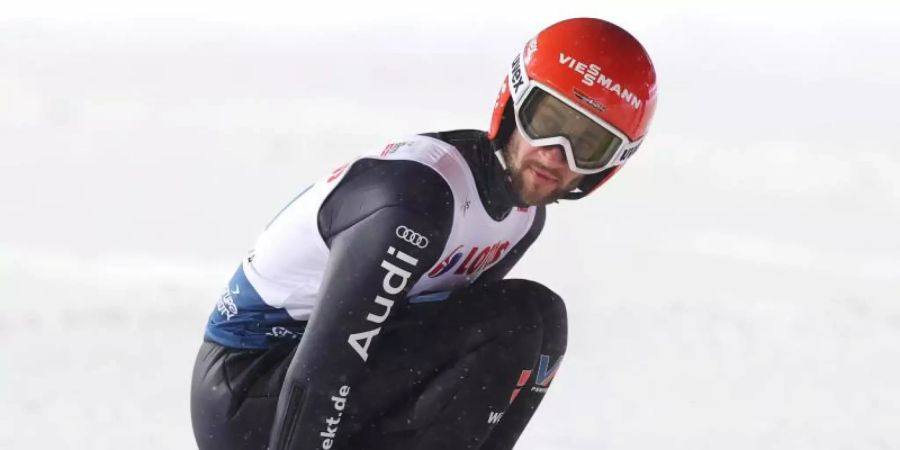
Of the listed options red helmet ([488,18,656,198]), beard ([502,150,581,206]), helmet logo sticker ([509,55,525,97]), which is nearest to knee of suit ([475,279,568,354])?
beard ([502,150,581,206])

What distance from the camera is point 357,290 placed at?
253 centimetres

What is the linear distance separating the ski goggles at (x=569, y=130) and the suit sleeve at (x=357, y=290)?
0.91 feet

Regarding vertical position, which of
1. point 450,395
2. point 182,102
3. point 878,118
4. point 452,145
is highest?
point 452,145

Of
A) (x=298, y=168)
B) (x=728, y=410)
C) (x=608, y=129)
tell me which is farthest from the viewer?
(x=298, y=168)

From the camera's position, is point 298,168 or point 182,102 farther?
point 182,102

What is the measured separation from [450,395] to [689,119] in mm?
3951

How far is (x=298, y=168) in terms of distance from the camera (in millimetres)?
6180

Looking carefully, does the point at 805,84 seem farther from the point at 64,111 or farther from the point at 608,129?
the point at 608,129

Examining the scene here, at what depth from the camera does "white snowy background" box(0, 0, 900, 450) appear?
161 inches

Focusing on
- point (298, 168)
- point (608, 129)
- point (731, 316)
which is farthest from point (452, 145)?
point (298, 168)

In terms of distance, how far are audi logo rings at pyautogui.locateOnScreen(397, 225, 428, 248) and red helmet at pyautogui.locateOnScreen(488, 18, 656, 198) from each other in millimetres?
380

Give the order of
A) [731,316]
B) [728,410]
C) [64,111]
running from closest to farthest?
[728,410]
[731,316]
[64,111]

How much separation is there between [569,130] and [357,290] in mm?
584

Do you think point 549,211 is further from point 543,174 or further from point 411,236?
point 411,236
